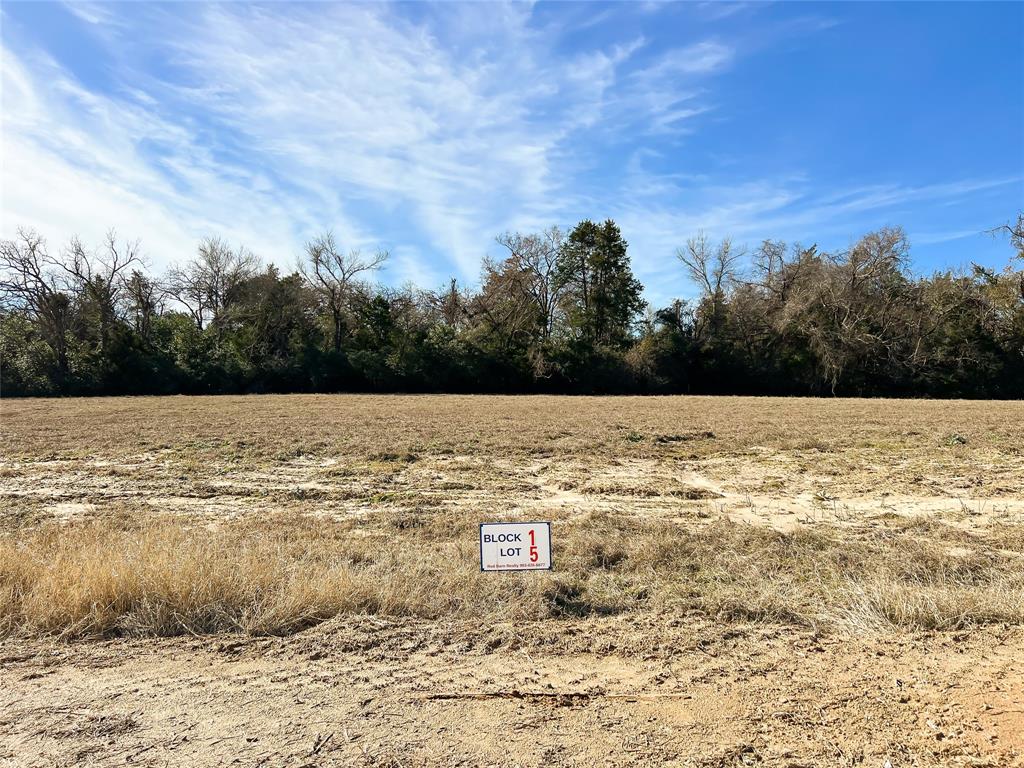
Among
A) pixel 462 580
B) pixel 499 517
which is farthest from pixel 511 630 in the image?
pixel 499 517

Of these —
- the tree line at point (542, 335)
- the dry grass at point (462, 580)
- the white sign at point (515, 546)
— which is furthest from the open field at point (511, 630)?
the tree line at point (542, 335)

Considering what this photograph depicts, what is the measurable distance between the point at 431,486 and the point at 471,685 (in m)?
6.34

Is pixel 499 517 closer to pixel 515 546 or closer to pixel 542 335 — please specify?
pixel 515 546

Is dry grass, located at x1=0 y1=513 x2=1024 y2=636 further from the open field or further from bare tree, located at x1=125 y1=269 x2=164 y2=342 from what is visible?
bare tree, located at x1=125 y1=269 x2=164 y2=342

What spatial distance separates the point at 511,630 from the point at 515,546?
0.58 metres

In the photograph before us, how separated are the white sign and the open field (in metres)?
0.31

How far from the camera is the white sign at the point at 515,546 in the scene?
4016 mm

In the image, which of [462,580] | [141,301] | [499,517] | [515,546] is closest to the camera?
[515,546]

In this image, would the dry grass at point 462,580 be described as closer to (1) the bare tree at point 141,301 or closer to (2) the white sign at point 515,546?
(2) the white sign at point 515,546

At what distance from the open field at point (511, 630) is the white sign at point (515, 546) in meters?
0.31

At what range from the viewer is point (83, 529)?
243 inches

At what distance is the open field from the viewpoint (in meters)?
2.52

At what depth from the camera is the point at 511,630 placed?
3.68 metres

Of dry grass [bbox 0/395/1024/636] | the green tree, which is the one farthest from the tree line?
dry grass [bbox 0/395/1024/636]
